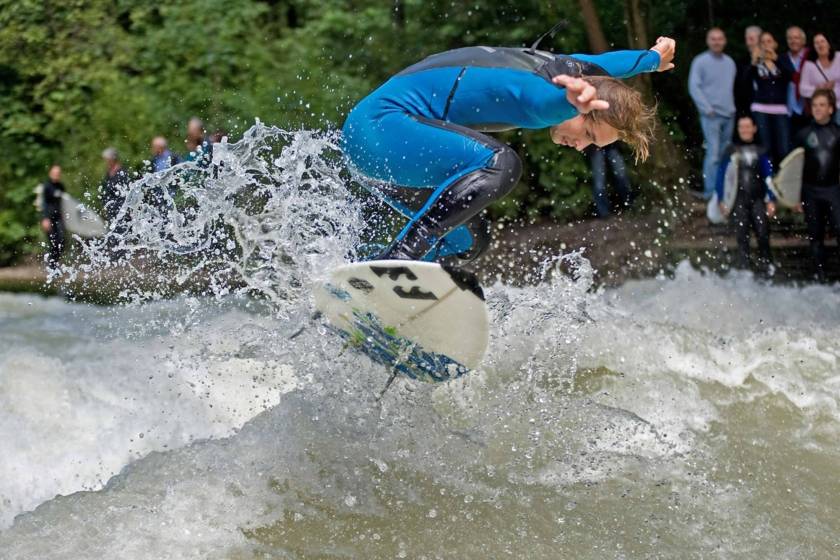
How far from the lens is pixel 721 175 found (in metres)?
9.16

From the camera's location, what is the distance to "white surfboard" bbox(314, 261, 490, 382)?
4.44 meters

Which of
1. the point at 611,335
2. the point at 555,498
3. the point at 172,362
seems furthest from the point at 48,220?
the point at 555,498

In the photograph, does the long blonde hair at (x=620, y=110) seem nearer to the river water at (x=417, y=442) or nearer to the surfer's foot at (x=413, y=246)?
the surfer's foot at (x=413, y=246)

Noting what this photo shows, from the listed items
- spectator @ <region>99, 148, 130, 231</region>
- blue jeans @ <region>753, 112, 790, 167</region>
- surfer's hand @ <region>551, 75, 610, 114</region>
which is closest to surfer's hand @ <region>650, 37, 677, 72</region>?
surfer's hand @ <region>551, 75, 610, 114</region>

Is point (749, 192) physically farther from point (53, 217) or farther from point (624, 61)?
point (53, 217)

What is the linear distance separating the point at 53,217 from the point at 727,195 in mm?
5591

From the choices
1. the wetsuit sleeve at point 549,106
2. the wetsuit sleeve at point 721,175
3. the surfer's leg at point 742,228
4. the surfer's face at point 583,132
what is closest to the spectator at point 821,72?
the wetsuit sleeve at point 721,175

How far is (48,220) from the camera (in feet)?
33.8

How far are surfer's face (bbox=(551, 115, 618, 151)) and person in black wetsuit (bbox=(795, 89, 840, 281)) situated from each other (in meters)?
4.61

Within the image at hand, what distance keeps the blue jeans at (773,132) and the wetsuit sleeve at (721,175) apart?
0.39m

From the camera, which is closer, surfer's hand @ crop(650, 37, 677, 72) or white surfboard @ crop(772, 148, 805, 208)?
surfer's hand @ crop(650, 37, 677, 72)

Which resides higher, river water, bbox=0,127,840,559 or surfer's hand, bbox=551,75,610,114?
surfer's hand, bbox=551,75,610,114

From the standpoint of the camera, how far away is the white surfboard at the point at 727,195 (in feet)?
29.5

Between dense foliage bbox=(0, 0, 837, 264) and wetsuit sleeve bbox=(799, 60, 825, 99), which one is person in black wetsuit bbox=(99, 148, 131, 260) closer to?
dense foliage bbox=(0, 0, 837, 264)
